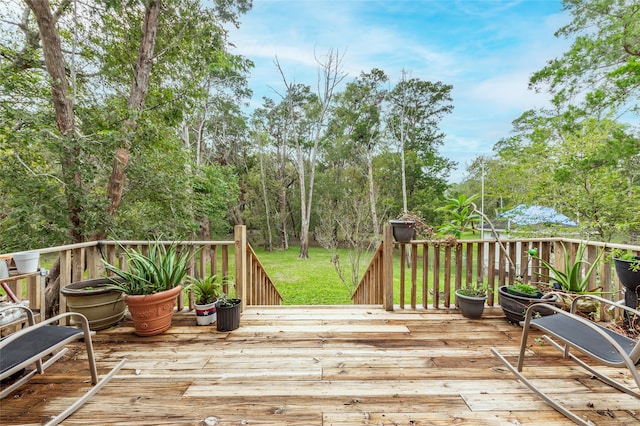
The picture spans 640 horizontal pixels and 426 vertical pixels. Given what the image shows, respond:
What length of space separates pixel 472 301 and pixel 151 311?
313 cm

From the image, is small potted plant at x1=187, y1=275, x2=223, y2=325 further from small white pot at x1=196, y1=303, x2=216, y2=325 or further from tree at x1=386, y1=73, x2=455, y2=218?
tree at x1=386, y1=73, x2=455, y2=218

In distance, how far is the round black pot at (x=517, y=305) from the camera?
7.78ft

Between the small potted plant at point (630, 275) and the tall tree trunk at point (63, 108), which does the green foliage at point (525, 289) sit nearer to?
the small potted plant at point (630, 275)

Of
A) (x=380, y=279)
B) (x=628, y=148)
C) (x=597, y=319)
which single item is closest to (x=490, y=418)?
(x=380, y=279)

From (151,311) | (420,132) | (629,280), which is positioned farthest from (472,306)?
(420,132)

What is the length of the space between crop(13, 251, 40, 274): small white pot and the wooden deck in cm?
78

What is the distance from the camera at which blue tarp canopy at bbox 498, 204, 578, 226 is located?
502 centimetres

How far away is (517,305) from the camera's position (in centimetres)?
243

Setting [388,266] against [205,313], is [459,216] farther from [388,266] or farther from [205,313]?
[205,313]

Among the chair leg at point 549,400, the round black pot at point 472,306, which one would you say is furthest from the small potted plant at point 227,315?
the round black pot at point 472,306

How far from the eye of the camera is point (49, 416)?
1.37m

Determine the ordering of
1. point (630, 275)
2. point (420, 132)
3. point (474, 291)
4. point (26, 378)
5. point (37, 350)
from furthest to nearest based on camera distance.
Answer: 1. point (420, 132)
2. point (474, 291)
3. point (630, 275)
4. point (26, 378)
5. point (37, 350)

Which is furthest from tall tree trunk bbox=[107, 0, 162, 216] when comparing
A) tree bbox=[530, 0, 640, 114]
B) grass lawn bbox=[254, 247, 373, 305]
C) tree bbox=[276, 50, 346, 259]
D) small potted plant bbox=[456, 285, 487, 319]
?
tree bbox=[530, 0, 640, 114]

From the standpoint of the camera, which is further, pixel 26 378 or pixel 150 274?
pixel 150 274
